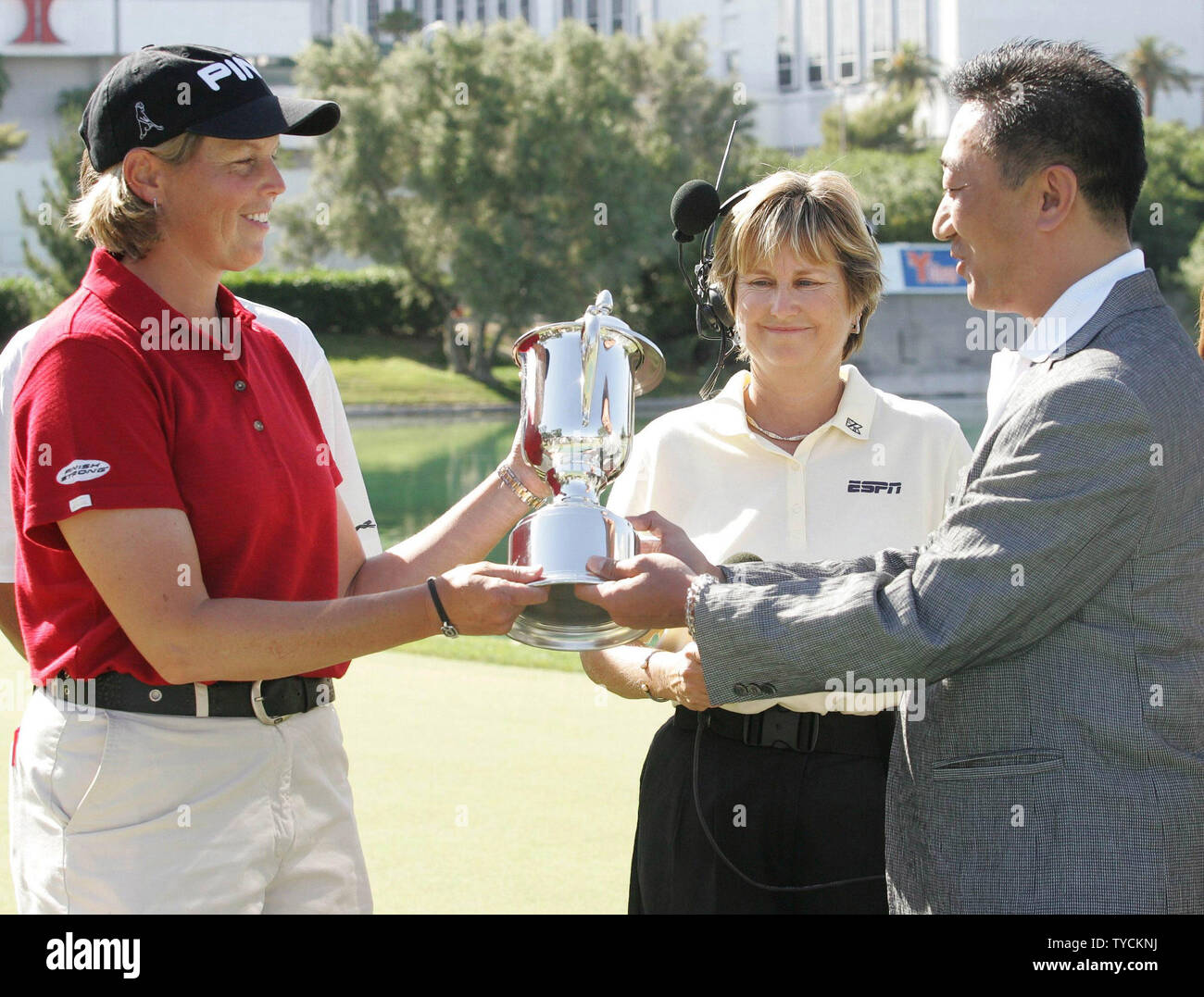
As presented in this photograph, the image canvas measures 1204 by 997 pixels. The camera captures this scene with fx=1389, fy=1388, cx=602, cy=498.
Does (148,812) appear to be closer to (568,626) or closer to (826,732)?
(568,626)

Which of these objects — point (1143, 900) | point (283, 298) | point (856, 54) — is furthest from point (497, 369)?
point (856, 54)

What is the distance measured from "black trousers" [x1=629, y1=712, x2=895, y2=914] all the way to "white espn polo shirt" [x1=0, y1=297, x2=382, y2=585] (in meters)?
0.96

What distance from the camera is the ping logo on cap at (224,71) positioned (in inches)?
96.0

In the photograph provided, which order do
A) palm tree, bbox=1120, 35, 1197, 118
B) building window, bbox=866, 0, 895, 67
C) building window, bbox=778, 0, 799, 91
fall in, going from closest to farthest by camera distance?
palm tree, bbox=1120, 35, 1197, 118, building window, bbox=866, 0, 895, 67, building window, bbox=778, 0, 799, 91

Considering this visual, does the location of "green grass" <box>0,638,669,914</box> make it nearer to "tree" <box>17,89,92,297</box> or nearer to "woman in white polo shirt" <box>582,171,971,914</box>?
"woman in white polo shirt" <box>582,171,971,914</box>

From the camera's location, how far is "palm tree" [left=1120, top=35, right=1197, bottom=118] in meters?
68.4

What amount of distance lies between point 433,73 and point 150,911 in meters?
43.2

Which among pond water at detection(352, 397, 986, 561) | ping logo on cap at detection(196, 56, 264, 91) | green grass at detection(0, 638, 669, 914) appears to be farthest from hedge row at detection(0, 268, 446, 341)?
ping logo on cap at detection(196, 56, 264, 91)

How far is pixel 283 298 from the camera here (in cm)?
4622

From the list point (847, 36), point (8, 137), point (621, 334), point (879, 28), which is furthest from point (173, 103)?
point (847, 36)

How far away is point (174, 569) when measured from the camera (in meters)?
2.25

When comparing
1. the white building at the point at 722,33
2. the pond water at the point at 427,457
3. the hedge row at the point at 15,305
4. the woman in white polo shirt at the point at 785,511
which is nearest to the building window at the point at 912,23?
the white building at the point at 722,33
